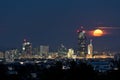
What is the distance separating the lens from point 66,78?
178 feet

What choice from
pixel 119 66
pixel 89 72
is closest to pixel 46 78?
pixel 89 72

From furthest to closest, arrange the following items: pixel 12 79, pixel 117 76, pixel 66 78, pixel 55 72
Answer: pixel 12 79 → pixel 55 72 → pixel 66 78 → pixel 117 76

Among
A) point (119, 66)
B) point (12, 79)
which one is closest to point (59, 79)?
point (119, 66)

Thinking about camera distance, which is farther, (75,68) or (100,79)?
(100,79)

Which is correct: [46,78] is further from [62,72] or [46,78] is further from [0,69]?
[0,69]

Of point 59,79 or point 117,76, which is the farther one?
point 59,79

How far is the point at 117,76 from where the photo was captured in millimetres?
50812

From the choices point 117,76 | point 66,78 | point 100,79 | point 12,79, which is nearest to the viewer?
point 117,76

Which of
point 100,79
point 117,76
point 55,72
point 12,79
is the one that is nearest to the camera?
point 117,76

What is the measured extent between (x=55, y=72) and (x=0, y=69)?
910 cm

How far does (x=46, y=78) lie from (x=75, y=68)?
414cm

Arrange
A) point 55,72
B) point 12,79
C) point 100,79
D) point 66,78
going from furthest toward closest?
point 12,79 < point 100,79 < point 55,72 < point 66,78

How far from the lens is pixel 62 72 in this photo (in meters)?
58.4

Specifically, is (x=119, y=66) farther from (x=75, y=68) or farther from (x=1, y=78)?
(x=1, y=78)
